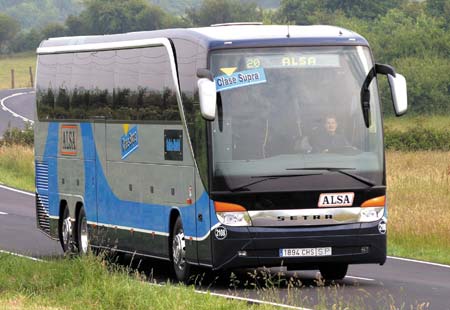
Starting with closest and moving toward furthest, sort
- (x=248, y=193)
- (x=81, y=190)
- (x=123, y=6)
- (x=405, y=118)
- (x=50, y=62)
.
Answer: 1. (x=248, y=193)
2. (x=81, y=190)
3. (x=50, y=62)
4. (x=405, y=118)
5. (x=123, y=6)

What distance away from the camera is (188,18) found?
15812cm

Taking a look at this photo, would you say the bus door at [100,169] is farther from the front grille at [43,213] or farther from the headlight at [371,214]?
the headlight at [371,214]

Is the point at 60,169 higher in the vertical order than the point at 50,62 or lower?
lower

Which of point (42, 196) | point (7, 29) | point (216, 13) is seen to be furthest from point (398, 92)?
point (7, 29)

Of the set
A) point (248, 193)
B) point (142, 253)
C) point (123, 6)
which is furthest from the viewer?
point (123, 6)

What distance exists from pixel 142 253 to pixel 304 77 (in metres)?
3.40

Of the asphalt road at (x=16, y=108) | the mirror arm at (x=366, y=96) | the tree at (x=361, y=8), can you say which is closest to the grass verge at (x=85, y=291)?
the mirror arm at (x=366, y=96)

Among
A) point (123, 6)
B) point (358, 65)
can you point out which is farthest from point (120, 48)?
point (123, 6)

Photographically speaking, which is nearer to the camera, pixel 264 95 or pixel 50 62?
pixel 264 95

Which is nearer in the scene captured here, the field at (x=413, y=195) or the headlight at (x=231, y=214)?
the headlight at (x=231, y=214)

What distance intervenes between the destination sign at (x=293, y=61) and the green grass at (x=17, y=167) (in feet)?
79.5

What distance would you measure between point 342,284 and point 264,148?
6.99ft

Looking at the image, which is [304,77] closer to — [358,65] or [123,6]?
[358,65]

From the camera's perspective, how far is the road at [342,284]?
1552cm
